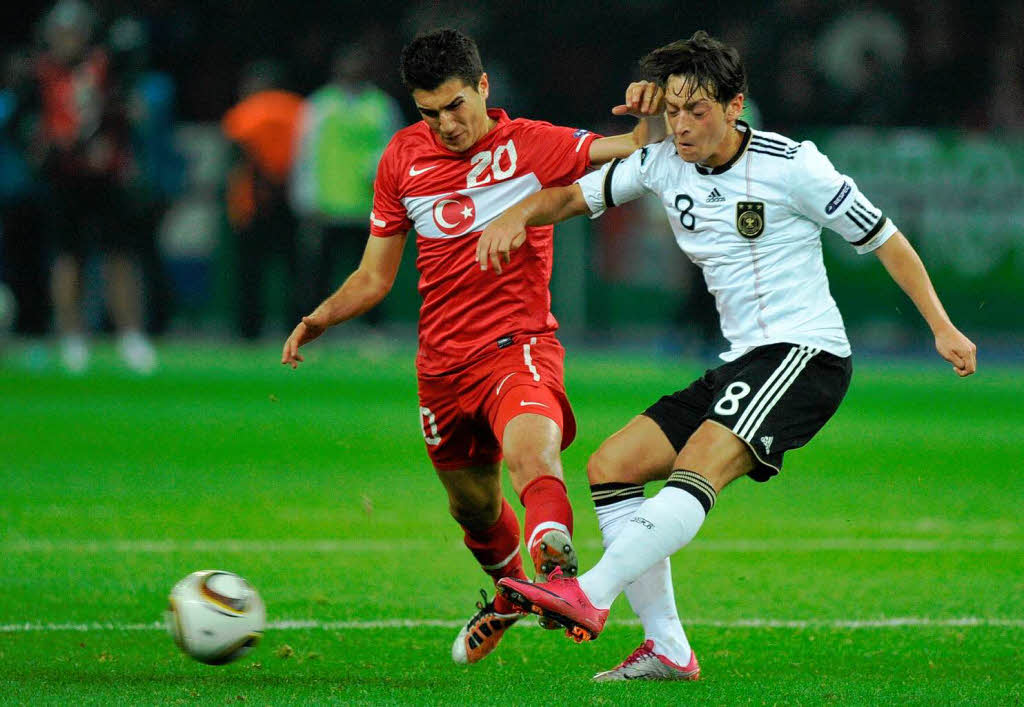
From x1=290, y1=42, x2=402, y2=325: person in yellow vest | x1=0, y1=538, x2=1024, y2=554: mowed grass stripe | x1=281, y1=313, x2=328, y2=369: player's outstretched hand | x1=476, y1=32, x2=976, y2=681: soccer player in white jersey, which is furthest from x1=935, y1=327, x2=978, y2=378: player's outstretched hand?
x1=290, y1=42, x2=402, y2=325: person in yellow vest

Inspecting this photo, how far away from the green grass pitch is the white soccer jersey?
110 centimetres

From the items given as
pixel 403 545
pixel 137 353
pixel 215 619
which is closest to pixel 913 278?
pixel 215 619

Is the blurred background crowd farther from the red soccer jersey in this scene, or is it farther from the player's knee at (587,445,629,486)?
the player's knee at (587,445,629,486)

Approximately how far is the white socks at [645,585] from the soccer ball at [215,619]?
1123mm

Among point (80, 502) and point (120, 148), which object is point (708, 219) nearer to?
point (80, 502)

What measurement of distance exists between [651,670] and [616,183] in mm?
1587

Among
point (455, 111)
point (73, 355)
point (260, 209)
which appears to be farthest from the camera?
point (260, 209)

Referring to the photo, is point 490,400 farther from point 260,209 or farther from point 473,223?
point 260,209

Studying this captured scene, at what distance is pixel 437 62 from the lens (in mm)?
5766

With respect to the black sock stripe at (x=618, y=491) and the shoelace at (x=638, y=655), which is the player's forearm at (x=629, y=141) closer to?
the black sock stripe at (x=618, y=491)

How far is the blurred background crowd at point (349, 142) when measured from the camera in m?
16.3

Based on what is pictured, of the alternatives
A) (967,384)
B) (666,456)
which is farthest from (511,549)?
(967,384)

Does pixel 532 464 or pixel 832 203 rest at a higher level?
pixel 832 203

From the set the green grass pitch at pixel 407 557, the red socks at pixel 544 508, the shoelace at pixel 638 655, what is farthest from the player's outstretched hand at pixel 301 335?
the shoelace at pixel 638 655
